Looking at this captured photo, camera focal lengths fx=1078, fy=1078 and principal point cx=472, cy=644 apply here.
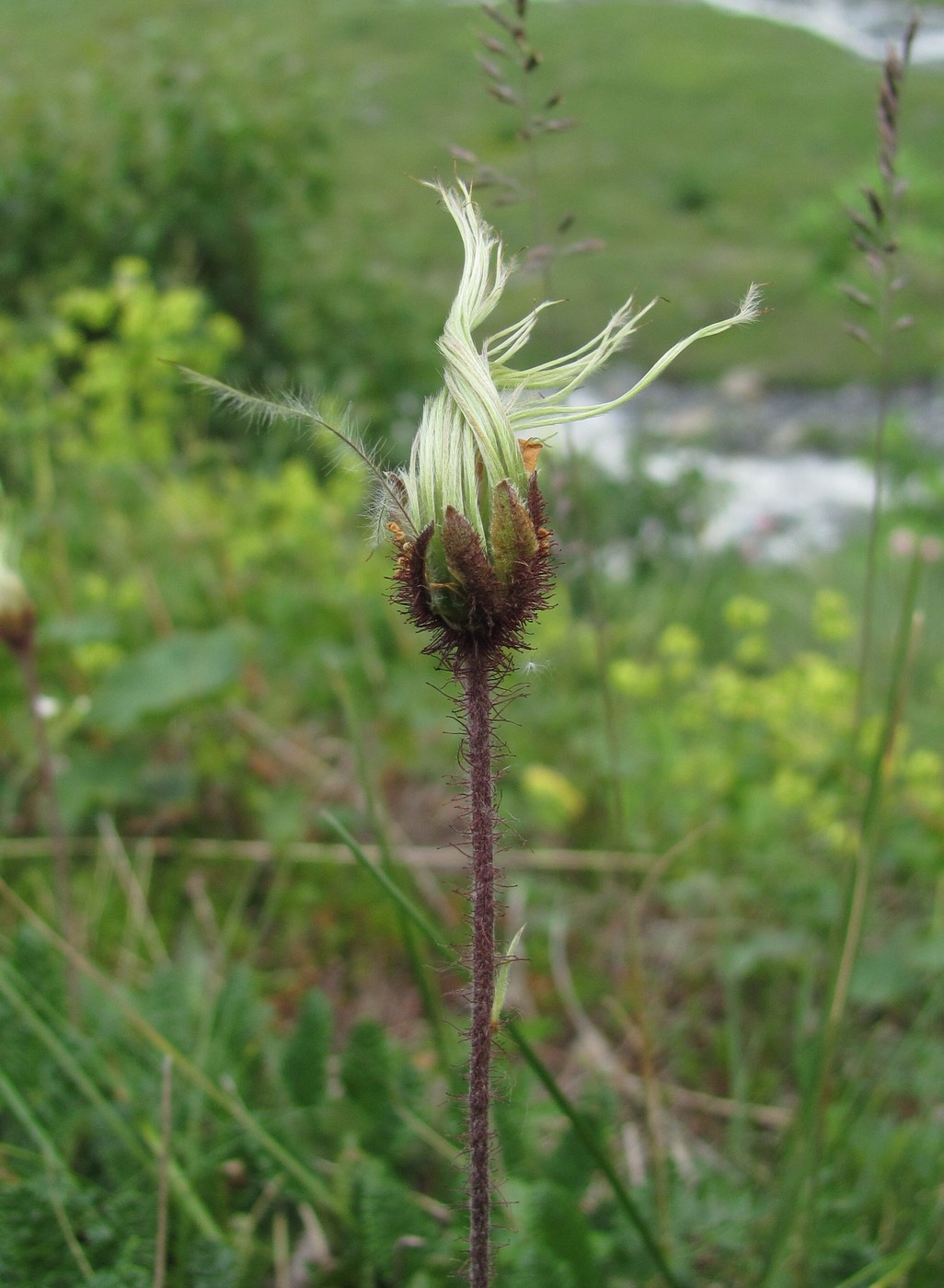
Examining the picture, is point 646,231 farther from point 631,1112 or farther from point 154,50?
point 631,1112

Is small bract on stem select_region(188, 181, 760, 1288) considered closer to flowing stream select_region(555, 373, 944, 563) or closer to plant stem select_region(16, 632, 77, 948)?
plant stem select_region(16, 632, 77, 948)

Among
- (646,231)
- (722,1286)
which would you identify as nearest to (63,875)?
(722,1286)

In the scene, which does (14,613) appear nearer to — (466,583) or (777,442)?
(466,583)

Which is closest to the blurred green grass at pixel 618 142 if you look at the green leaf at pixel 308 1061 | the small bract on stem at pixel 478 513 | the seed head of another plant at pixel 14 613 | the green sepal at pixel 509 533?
the small bract on stem at pixel 478 513

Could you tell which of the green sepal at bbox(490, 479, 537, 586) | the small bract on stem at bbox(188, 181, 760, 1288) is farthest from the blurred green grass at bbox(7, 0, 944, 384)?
the green sepal at bbox(490, 479, 537, 586)

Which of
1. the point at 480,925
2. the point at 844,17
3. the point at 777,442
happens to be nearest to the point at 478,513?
the point at 480,925

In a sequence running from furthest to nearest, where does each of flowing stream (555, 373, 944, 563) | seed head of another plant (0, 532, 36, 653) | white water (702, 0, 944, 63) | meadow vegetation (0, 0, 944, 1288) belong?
white water (702, 0, 944, 63) < flowing stream (555, 373, 944, 563) < seed head of another plant (0, 532, 36, 653) < meadow vegetation (0, 0, 944, 1288)

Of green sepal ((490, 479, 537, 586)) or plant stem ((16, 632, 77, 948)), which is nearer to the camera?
green sepal ((490, 479, 537, 586))

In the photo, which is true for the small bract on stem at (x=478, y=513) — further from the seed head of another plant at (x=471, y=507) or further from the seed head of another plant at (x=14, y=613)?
the seed head of another plant at (x=14, y=613)
